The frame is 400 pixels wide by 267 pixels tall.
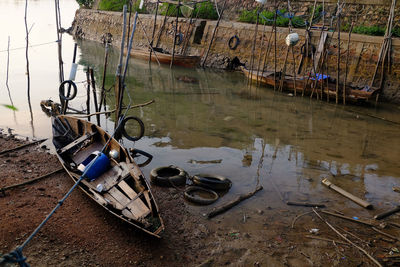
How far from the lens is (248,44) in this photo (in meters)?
20.8

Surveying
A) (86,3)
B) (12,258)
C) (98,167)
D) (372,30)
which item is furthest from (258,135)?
(86,3)

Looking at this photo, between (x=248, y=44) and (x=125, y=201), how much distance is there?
16982 millimetres

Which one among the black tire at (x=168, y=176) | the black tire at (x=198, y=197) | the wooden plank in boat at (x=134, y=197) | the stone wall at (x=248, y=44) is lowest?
the black tire at (x=198, y=197)

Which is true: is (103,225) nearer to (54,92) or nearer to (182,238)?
(182,238)

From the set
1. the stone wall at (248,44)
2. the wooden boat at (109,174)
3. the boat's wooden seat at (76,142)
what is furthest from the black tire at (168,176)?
the stone wall at (248,44)

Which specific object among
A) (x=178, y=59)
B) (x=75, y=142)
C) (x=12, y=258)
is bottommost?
(x=75, y=142)

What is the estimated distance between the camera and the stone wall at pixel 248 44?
617 inches

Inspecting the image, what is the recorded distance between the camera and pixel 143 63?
23.6 meters

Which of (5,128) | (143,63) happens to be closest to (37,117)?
(5,128)

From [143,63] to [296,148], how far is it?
634 inches

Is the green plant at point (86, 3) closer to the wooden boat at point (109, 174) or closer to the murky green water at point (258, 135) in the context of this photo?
the murky green water at point (258, 135)

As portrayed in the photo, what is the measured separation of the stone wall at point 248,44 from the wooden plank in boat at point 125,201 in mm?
11870

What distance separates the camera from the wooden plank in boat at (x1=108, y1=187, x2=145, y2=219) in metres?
5.53

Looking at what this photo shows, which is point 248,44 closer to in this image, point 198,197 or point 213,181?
point 213,181
